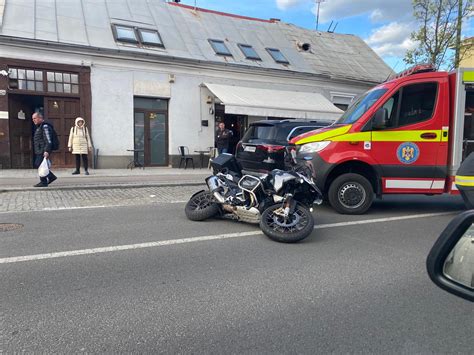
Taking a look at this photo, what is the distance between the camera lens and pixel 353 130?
23.7 feet

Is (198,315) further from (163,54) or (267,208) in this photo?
(163,54)

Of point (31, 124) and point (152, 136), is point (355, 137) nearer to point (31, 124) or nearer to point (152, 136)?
point (152, 136)

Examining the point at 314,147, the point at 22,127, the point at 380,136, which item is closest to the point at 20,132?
the point at 22,127

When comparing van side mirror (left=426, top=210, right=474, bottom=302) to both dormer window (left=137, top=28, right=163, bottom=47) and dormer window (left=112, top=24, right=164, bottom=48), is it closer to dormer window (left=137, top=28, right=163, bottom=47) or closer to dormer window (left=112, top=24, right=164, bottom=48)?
dormer window (left=112, top=24, right=164, bottom=48)

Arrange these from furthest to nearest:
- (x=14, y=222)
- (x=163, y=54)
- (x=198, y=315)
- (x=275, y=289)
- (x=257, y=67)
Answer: (x=257, y=67)
(x=163, y=54)
(x=14, y=222)
(x=275, y=289)
(x=198, y=315)

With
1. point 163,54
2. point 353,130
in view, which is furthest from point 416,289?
point 163,54

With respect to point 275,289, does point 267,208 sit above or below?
above

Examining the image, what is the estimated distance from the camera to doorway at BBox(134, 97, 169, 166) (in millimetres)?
15805

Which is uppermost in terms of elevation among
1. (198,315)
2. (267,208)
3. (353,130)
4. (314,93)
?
(314,93)

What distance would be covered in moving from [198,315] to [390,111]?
552cm

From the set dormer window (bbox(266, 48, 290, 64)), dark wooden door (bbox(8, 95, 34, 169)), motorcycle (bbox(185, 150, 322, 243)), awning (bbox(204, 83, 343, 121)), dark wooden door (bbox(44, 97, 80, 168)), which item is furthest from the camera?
dormer window (bbox(266, 48, 290, 64))

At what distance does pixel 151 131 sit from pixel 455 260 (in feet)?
50.5

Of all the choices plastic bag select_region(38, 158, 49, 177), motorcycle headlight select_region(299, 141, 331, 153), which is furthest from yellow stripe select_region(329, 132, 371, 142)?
plastic bag select_region(38, 158, 49, 177)

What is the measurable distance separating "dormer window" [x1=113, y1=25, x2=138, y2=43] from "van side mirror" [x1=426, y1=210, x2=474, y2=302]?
52.3ft
